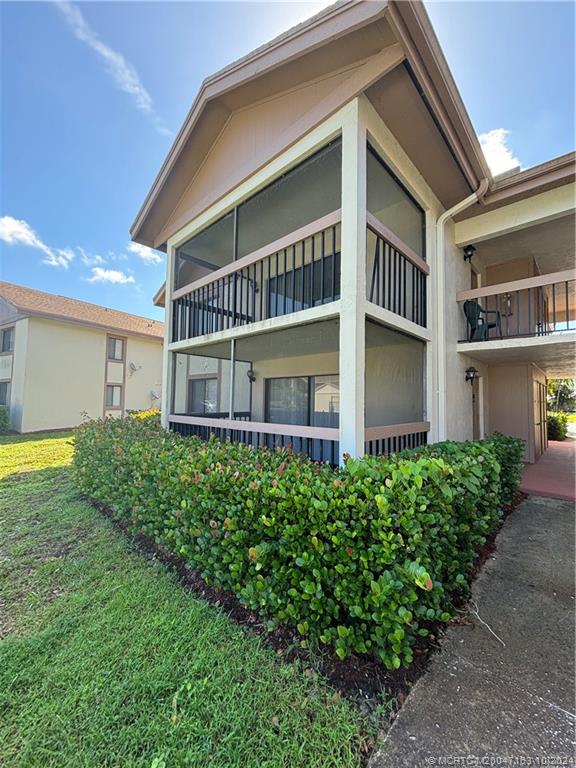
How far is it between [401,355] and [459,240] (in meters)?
2.82

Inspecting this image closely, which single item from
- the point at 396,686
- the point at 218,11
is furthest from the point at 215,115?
the point at 396,686

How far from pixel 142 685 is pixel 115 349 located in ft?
61.2

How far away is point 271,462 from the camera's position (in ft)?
12.1

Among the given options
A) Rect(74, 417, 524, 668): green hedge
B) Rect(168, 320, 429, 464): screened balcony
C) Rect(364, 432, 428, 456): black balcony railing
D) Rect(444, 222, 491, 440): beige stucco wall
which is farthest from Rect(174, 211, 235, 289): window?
Rect(74, 417, 524, 668): green hedge

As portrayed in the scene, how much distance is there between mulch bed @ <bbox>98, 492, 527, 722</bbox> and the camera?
7.30 feet

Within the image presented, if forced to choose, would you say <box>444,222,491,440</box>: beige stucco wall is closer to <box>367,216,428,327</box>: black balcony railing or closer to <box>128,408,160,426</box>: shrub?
<box>367,216,428,327</box>: black balcony railing

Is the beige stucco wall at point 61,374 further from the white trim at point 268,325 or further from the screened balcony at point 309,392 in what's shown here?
the white trim at point 268,325

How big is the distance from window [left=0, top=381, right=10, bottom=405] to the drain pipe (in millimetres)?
19510

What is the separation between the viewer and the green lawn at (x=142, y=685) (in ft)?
6.09

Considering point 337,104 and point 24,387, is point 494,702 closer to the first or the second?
point 337,104

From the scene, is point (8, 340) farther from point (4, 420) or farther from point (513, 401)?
point (513, 401)

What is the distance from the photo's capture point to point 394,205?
600 centimetres

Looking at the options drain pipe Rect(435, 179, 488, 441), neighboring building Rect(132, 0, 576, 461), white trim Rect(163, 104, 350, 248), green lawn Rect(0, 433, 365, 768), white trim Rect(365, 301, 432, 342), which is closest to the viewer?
green lawn Rect(0, 433, 365, 768)

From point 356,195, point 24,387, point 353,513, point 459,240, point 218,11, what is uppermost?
point 218,11
